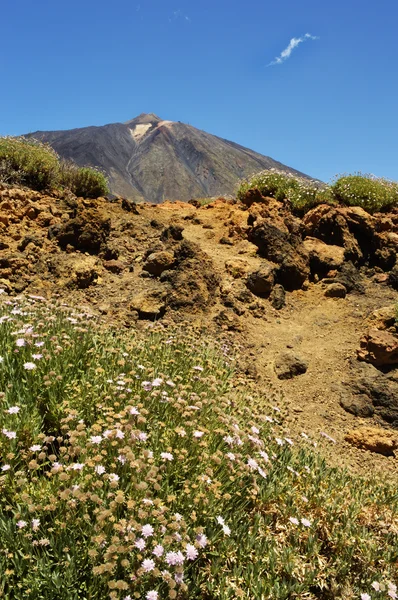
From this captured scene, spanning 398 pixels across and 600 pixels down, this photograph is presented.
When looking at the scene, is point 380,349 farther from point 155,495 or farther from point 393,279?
point 155,495

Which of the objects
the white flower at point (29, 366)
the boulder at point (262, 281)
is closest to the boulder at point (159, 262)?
the boulder at point (262, 281)

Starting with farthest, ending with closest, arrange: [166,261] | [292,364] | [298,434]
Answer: [166,261], [292,364], [298,434]

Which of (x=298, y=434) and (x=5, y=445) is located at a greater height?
(x=5, y=445)

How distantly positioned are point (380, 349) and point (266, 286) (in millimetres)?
2358

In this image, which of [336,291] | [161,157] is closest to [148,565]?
[336,291]

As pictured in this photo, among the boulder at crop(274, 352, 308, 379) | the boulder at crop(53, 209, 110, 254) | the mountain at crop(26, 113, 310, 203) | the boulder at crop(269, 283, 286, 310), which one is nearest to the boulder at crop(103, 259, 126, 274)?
Answer: the boulder at crop(53, 209, 110, 254)

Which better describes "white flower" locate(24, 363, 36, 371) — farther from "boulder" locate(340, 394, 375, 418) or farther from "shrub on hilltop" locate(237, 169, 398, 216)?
"shrub on hilltop" locate(237, 169, 398, 216)

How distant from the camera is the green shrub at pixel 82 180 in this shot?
421 inches

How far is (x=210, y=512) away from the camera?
106 inches

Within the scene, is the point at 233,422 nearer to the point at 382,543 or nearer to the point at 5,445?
the point at 382,543

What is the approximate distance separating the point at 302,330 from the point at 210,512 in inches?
198

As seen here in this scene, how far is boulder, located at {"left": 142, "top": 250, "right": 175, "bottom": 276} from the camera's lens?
712cm

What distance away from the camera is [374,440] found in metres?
5.08

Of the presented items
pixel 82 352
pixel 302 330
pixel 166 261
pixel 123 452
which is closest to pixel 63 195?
pixel 166 261
